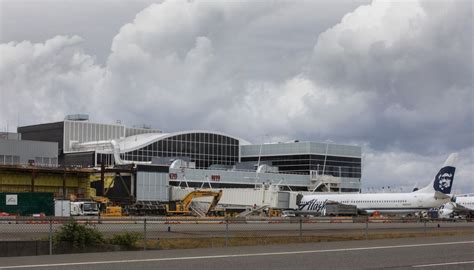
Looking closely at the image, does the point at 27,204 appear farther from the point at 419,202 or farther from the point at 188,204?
the point at 419,202

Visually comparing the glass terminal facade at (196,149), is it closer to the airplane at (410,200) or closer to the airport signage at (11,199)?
the airplane at (410,200)

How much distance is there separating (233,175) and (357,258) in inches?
4190

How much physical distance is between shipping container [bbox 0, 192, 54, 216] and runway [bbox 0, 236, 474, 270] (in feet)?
175

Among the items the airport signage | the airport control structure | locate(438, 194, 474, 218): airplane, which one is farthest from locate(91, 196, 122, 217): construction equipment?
locate(438, 194, 474, 218): airplane

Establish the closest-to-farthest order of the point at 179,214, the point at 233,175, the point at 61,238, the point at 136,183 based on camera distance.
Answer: the point at 61,238 < the point at 179,214 < the point at 136,183 < the point at 233,175

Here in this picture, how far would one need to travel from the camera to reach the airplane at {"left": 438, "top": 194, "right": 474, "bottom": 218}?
93.7 metres

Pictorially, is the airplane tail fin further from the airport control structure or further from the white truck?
the white truck

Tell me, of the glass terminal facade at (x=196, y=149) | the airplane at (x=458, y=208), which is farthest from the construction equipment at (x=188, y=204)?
the glass terminal facade at (x=196, y=149)

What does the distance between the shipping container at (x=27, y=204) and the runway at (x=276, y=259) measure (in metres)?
53.4

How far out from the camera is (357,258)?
74.4 feet

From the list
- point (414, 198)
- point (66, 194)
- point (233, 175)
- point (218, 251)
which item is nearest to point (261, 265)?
point (218, 251)

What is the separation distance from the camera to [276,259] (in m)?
22.8

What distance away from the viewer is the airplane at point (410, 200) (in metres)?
93.9

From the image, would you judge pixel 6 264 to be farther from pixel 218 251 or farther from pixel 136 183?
pixel 136 183
